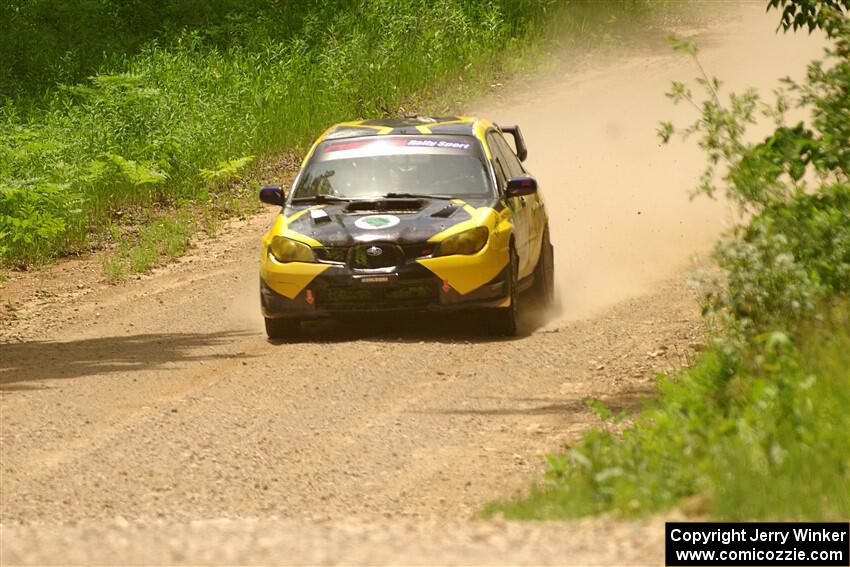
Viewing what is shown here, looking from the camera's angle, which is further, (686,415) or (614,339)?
(614,339)

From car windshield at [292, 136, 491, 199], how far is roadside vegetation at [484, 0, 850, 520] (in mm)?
3050

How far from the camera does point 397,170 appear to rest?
1321cm

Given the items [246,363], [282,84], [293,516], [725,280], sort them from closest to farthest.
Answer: [293,516], [725,280], [246,363], [282,84]

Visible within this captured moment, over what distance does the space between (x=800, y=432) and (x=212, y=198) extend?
48.8ft

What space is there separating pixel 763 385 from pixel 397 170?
6.41 meters

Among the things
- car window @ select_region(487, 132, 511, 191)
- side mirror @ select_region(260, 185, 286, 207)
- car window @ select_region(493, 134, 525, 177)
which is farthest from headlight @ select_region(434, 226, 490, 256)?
car window @ select_region(493, 134, 525, 177)

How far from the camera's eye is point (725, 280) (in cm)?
923

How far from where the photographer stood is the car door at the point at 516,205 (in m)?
13.0

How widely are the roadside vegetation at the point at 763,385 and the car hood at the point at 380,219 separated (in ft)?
8.61

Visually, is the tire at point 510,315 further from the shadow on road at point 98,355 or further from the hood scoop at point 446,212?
the shadow on road at point 98,355

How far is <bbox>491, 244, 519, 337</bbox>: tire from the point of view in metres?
12.5

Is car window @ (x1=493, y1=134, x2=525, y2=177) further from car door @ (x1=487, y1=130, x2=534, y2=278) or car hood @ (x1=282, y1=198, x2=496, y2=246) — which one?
car hood @ (x1=282, y1=198, x2=496, y2=246)

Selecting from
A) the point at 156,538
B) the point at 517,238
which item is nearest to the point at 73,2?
the point at 517,238

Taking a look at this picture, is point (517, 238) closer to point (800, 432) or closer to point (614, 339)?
point (614, 339)
